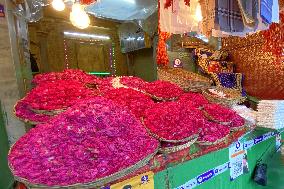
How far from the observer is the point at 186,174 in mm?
2400

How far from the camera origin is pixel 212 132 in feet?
8.74

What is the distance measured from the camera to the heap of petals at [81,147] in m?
1.57

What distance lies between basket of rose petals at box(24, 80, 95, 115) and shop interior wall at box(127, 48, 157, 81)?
7.32m

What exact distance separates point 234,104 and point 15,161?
11.2ft

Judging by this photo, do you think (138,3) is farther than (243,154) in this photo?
Yes

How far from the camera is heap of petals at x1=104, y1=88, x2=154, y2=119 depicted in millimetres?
2681

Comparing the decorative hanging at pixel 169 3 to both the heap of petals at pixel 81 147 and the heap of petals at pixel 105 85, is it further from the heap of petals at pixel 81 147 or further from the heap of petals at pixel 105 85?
the heap of petals at pixel 81 147

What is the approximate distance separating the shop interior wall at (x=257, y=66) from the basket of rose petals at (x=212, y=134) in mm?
4324

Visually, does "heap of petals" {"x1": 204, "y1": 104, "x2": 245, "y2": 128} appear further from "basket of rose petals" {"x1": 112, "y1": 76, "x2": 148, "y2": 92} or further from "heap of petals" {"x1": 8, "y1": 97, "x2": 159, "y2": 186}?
"heap of petals" {"x1": 8, "y1": 97, "x2": 159, "y2": 186}

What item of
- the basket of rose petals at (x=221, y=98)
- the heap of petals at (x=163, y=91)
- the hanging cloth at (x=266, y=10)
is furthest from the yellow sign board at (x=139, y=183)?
the hanging cloth at (x=266, y=10)

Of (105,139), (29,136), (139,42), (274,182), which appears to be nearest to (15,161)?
(29,136)

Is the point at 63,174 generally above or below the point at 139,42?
below

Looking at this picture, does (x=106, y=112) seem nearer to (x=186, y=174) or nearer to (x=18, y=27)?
(x=186, y=174)

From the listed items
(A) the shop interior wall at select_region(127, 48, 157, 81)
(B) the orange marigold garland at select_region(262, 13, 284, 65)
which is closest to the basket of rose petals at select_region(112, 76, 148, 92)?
(B) the orange marigold garland at select_region(262, 13, 284, 65)
